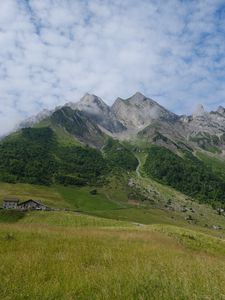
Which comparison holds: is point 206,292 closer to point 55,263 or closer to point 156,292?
point 156,292

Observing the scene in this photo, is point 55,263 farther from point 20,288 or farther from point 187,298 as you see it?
point 187,298

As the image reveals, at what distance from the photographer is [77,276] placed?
27.1ft

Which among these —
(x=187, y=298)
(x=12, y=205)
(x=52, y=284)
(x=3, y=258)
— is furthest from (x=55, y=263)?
(x=12, y=205)

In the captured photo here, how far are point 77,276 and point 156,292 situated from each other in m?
2.29

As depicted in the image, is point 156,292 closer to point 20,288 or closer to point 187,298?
point 187,298

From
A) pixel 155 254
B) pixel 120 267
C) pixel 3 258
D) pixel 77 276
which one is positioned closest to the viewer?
pixel 77 276

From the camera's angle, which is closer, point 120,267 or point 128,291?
point 128,291

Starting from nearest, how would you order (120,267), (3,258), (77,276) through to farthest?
(77,276), (120,267), (3,258)

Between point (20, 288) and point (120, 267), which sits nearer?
point (20, 288)

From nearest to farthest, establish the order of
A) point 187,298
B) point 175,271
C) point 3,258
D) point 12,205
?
1. point 187,298
2. point 175,271
3. point 3,258
4. point 12,205

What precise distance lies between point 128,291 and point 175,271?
7.92 feet

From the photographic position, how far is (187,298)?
6500mm

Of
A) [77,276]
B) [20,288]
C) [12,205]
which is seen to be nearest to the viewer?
[20,288]

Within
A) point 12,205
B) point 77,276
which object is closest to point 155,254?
point 77,276
